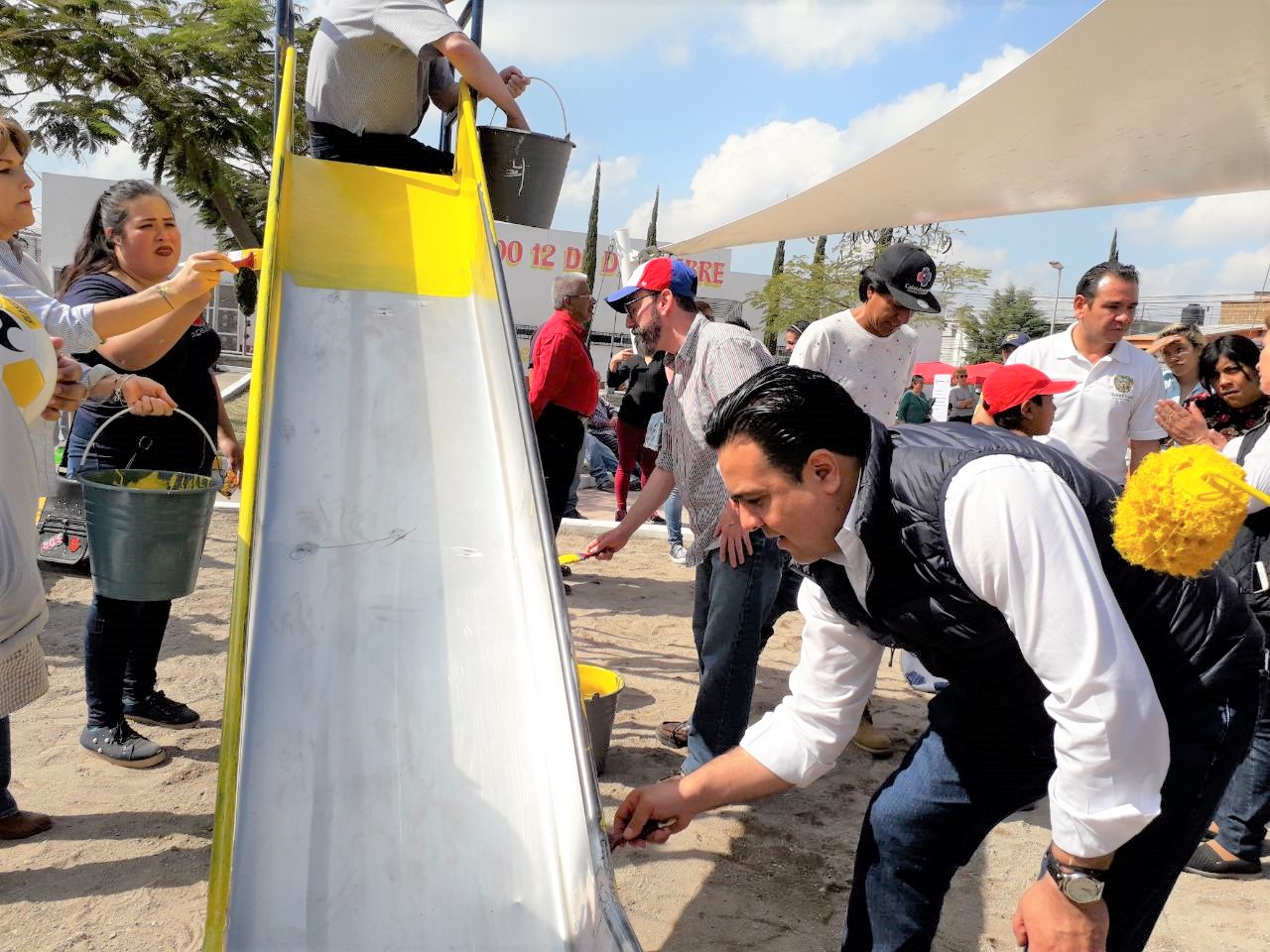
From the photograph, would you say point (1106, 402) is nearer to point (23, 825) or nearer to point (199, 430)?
point (199, 430)

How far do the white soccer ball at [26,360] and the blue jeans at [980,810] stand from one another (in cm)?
220

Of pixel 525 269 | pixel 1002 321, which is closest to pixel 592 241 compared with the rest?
pixel 525 269

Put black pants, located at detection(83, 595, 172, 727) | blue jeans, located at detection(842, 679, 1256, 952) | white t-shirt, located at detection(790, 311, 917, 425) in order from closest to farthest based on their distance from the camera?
blue jeans, located at detection(842, 679, 1256, 952) → black pants, located at detection(83, 595, 172, 727) → white t-shirt, located at detection(790, 311, 917, 425)

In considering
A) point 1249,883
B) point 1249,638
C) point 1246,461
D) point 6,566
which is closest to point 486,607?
point 6,566

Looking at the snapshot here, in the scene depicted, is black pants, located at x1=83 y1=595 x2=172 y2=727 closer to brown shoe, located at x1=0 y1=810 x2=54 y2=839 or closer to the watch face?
brown shoe, located at x1=0 y1=810 x2=54 y2=839

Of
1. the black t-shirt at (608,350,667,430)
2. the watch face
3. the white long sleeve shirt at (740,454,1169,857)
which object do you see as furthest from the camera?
the black t-shirt at (608,350,667,430)

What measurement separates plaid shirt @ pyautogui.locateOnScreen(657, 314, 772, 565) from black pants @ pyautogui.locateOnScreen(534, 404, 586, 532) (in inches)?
79.0

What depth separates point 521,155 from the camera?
452cm

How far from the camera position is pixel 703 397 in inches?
125

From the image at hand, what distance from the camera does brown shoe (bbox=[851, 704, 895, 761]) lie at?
12.0 ft

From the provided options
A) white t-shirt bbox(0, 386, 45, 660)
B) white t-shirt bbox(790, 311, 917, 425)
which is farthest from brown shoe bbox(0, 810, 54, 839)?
white t-shirt bbox(790, 311, 917, 425)

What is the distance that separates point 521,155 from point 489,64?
0.45m

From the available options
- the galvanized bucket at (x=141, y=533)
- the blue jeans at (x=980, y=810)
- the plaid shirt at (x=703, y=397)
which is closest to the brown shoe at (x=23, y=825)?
the galvanized bucket at (x=141, y=533)

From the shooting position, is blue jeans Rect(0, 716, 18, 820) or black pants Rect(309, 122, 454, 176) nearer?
blue jeans Rect(0, 716, 18, 820)
